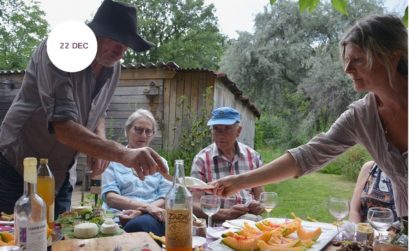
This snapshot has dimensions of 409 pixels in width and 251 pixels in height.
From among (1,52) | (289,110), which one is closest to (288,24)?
(289,110)

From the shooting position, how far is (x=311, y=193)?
4934 millimetres

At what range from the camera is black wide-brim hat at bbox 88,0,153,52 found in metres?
1.83

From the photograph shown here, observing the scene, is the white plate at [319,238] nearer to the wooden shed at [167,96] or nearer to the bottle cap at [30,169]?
the bottle cap at [30,169]

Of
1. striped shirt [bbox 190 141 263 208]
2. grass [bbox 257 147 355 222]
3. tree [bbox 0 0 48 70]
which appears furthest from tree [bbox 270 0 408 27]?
tree [bbox 0 0 48 70]

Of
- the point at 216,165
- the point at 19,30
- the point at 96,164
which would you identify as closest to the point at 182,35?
the point at 19,30

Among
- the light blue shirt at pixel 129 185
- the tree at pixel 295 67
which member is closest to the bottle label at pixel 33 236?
the light blue shirt at pixel 129 185

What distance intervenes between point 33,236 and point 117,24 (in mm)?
1206

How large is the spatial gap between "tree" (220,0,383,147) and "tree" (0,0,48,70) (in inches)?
172

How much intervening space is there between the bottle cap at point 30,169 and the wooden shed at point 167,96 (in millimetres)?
4146

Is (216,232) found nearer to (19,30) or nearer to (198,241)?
(198,241)

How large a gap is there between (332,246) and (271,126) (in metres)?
6.48

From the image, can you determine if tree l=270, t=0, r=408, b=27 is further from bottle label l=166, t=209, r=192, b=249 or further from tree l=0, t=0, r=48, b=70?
tree l=0, t=0, r=48, b=70

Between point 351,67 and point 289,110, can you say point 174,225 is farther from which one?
point 289,110

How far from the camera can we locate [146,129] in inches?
104
